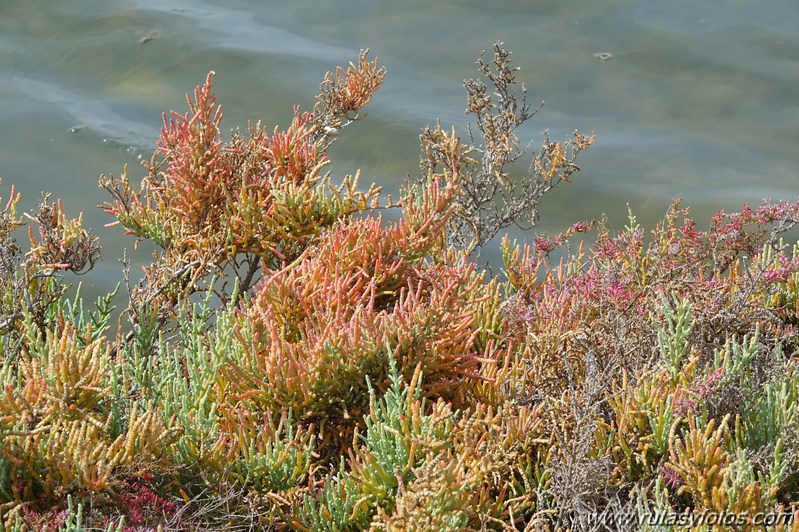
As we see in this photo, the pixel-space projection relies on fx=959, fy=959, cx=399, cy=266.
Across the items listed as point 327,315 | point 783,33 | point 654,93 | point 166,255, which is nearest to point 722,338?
point 327,315

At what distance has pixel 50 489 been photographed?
2670 mm

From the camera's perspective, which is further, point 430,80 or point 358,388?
point 430,80

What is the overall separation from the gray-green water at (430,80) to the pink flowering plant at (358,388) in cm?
441

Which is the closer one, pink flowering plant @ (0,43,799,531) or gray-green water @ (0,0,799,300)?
pink flowering plant @ (0,43,799,531)

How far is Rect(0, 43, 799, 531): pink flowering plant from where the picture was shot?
2732mm

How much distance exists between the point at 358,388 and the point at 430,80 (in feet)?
24.0

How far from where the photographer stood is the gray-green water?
893cm

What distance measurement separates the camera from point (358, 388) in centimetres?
319

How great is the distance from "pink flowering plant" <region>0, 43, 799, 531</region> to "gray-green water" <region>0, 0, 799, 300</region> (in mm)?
4413

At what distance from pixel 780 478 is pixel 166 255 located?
2588 mm

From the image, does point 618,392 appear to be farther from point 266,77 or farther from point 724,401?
point 266,77

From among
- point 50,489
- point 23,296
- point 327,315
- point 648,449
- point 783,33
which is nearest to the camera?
point 50,489

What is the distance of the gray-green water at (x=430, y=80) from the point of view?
8930mm

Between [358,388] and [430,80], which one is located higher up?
[430,80]
